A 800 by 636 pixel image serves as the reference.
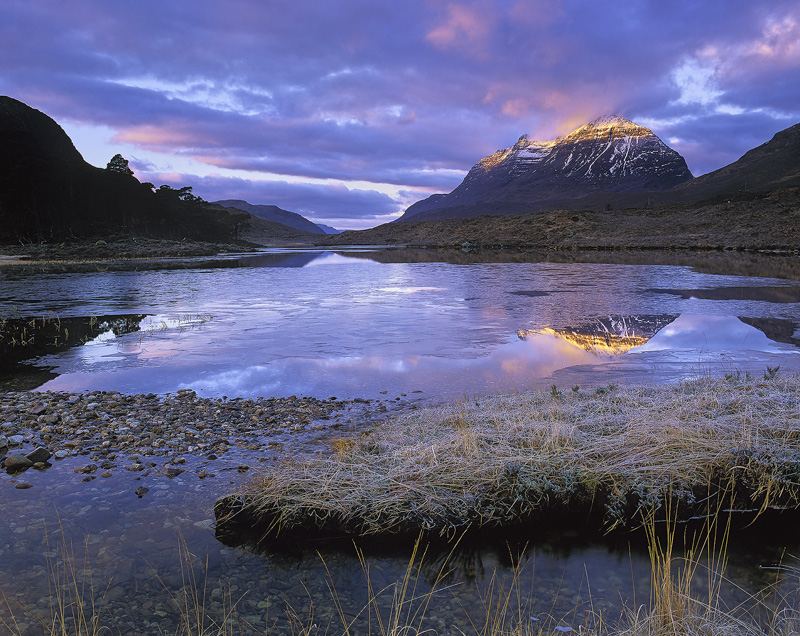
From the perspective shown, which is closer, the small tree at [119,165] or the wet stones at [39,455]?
the wet stones at [39,455]

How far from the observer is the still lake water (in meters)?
4.40

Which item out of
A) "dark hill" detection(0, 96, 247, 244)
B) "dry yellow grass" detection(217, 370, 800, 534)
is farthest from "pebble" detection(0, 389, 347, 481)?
"dark hill" detection(0, 96, 247, 244)

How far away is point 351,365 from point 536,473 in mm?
6706

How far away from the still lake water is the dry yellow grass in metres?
0.39

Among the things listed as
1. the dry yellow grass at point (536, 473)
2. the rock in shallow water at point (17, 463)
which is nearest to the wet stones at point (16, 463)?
the rock in shallow water at point (17, 463)

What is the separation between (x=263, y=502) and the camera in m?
5.23

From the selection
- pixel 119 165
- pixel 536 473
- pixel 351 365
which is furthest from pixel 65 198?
pixel 536 473

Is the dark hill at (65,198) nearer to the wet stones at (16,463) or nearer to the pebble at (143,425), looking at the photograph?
the pebble at (143,425)

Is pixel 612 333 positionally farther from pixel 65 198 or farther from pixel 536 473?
pixel 65 198

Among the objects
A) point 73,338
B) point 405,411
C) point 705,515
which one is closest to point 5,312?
point 73,338

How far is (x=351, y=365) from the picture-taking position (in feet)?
38.8

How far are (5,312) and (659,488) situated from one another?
23015 millimetres

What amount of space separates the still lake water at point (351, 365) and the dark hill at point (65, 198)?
48.2m

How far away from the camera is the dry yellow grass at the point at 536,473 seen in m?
5.20
